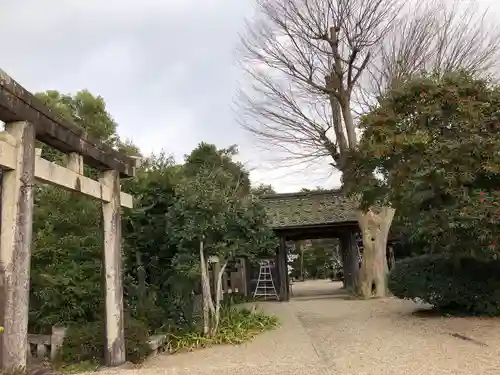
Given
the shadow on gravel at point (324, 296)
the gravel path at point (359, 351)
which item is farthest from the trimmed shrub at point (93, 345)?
the shadow on gravel at point (324, 296)

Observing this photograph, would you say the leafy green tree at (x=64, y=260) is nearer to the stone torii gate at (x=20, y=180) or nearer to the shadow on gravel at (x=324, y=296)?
the stone torii gate at (x=20, y=180)

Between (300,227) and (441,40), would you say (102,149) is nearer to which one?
(300,227)

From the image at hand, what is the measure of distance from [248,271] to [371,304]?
4531 millimetres

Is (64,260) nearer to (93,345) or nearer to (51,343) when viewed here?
(51,343)

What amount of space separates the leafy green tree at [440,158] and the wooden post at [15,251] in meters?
5.97

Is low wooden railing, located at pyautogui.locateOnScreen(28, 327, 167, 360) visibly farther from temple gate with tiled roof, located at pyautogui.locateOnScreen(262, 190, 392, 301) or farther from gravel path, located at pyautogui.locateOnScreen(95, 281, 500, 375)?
temple gate with tiled roof, located at pyautogui.locateOnScreen(262, 190, 392, 301)

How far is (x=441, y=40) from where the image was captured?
13039 millimetres

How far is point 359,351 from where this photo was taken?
6.37 m

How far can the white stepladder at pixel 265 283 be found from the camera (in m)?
14.9

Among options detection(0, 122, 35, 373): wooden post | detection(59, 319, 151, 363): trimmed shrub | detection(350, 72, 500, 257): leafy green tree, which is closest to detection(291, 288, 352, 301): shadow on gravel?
detection(350, 72, 500, 257): leafy green tree

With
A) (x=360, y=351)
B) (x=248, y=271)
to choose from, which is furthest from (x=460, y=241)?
(x=248, y=271)

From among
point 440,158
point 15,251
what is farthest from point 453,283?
point 15,251

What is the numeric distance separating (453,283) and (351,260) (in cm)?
705

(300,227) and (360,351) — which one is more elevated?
(300,227)
